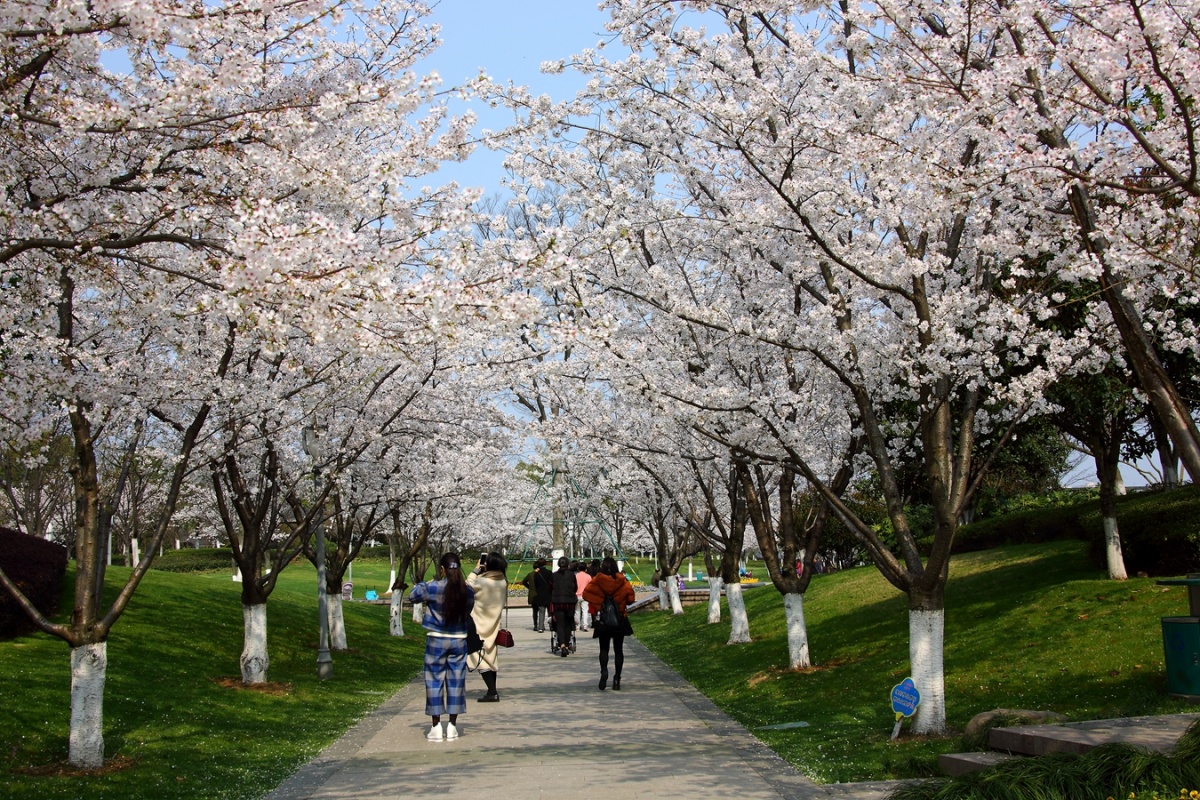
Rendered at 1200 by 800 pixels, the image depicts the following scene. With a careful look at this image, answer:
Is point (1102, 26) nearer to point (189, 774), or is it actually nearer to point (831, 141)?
point (831, 141)

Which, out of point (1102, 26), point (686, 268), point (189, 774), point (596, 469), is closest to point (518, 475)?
point (596, 469)

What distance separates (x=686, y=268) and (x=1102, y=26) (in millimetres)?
7532

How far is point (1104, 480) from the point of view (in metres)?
16.1

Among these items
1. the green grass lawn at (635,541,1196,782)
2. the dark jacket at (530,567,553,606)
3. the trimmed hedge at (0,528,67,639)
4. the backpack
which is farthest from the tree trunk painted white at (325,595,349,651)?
the backpack

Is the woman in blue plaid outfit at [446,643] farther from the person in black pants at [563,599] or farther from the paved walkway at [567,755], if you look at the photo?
the person in black pants at [563,599]

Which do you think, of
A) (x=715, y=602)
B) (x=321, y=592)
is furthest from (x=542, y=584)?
(x=321, y=592)

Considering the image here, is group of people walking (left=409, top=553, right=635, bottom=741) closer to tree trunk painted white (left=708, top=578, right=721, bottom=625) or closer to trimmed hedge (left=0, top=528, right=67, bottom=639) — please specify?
→ trimmed hedge (left=0, top=528, right=67, bottom=639)

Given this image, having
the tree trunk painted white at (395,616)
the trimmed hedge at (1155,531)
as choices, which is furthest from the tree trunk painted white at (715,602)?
the trimmed hedge at (1155,531)

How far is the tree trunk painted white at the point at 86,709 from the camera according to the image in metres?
8.88

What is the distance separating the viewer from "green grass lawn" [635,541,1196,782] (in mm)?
9703

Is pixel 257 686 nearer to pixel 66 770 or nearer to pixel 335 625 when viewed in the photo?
pixel 66 770

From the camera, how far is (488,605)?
13.8 m

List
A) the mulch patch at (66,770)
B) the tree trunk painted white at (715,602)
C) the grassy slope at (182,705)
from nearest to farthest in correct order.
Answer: the mulch patch at (66,770) < the grassy slope at (182,705) < the tree trunk painted white at (715,602)

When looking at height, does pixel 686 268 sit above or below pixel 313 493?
above
